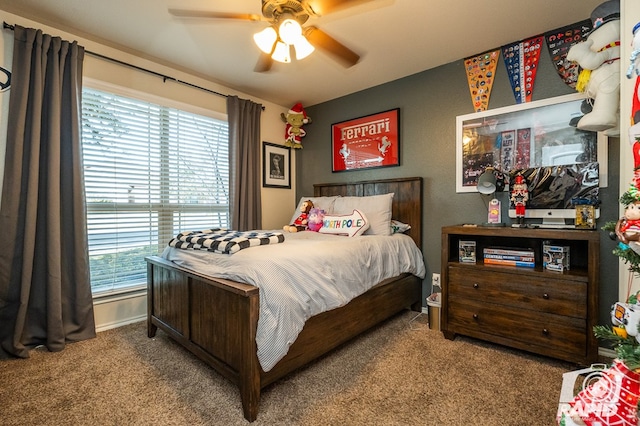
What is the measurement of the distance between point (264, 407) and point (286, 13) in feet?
6.65

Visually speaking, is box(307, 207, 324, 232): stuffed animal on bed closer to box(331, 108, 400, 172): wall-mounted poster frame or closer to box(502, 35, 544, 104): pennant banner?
box(331, 108, 400, 172): wall-mounted poster frame

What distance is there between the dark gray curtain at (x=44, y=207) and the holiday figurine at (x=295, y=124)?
→ 6.68ft

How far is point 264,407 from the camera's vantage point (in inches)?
57.1

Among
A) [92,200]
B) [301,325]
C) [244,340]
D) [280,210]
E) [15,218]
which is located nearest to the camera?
[244,340]

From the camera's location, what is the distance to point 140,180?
2631 millimetres

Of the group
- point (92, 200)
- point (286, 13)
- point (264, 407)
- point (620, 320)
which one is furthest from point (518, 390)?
point (92, 200)

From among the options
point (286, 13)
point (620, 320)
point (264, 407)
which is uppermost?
point (286, 13)

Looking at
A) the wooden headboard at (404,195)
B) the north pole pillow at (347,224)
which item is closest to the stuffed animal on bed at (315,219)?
the north pole pillow at (347,224)

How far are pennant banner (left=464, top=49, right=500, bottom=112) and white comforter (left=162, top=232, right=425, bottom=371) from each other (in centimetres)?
153

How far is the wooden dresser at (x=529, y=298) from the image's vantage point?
173 cm

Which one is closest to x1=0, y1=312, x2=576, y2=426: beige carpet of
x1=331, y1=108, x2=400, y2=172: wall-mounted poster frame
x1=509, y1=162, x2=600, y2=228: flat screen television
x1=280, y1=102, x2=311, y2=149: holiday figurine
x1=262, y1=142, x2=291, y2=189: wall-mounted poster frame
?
x1=509, y1=162, x2=600, y2=228: flat screen television

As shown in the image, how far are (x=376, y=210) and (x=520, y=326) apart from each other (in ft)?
4.47

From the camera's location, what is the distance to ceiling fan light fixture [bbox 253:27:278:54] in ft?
5.57

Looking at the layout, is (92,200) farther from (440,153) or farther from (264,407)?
(440,153)
